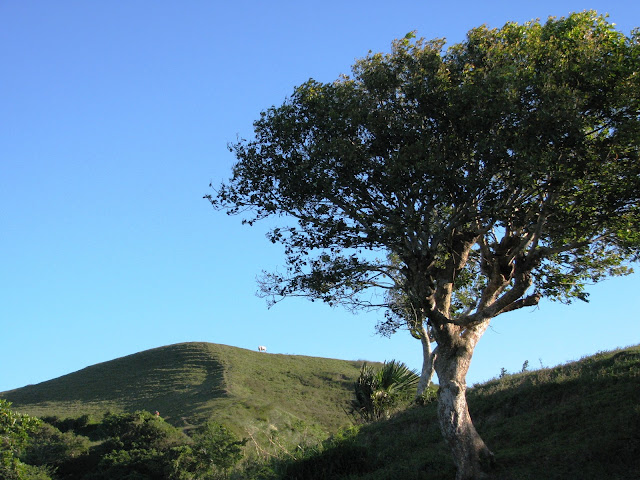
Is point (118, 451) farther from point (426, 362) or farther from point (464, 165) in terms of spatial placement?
point (464, 165)

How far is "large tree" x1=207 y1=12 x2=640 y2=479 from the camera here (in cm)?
1491

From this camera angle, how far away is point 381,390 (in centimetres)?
2834

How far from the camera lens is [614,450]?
14875mm

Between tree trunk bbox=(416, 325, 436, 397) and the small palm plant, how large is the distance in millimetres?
1269

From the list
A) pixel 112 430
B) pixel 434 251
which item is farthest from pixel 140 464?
pixel 434 251

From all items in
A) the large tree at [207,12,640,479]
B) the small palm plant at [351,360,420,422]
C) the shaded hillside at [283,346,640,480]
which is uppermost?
the large tree at [207,12,640,479]

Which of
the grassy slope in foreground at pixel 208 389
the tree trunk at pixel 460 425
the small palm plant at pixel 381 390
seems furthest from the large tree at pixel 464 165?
the grassy slope in foreground at pixel 208 389

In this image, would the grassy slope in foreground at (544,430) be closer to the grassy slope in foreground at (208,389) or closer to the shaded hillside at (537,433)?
the shaded hillside at (537,433)

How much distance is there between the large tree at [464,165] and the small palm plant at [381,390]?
10675 mm

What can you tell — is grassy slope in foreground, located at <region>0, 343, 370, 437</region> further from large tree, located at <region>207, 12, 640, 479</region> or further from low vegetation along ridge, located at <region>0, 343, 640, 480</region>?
large tree, located at <region>207, 12, 640, 479</region>

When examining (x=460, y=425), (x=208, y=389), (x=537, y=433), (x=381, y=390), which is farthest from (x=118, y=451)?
(x=460, y=425)

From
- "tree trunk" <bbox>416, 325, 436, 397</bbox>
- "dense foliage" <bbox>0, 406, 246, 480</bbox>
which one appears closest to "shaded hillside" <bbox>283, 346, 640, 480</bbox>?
"tree trunk" <bbox>416, 325, 436, 397</bbox>

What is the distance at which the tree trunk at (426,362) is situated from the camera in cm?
3025

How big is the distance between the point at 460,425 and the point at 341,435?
6.73 m
